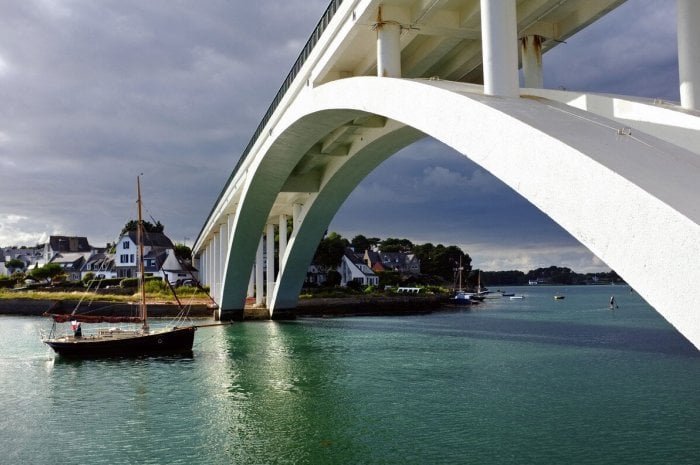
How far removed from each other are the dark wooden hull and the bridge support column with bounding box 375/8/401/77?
14.8 metres

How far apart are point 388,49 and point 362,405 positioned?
777 cm

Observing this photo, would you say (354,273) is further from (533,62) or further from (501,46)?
(501,46)

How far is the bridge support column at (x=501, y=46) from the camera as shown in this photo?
8.66 m

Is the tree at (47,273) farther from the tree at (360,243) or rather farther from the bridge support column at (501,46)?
the bridge support column at (501,46)

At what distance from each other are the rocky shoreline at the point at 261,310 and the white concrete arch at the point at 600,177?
33370mm

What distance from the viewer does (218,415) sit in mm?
13102

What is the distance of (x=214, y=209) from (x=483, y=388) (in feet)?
107

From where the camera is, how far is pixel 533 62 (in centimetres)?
1263

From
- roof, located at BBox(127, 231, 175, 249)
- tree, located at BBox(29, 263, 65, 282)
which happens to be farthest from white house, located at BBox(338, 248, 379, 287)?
tree, located at BBox(29, 263, 65, 282)

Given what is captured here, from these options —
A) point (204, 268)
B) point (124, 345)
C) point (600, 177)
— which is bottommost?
point (124, 345)

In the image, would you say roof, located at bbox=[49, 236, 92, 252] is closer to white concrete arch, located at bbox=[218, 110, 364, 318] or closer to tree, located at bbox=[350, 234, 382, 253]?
tree, located at bbox=[350, 234, 382, 253]

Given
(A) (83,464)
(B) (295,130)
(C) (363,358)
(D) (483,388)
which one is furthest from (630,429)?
(B) (295,130)

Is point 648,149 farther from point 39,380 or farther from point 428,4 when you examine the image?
point 39,380

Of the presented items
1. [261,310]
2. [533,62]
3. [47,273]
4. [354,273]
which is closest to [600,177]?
[533,62]
